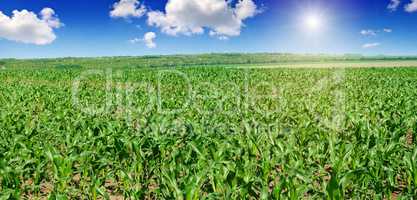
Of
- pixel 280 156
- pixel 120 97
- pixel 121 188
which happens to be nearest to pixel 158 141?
pixel 121 188

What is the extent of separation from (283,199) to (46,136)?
5661mm

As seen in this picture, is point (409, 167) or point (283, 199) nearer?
point (283, 199)

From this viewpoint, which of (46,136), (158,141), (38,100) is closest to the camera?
(158,141)

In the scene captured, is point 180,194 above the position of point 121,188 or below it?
above

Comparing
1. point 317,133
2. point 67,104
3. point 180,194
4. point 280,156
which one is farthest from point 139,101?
point 180,194

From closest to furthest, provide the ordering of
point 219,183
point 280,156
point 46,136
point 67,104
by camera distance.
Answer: point 219,183
point 280,156
point 46,136
point 67,104

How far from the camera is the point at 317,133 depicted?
27.7 ft

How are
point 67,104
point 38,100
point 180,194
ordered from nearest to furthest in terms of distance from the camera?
point 180,194 → point 67,104 → point 38,100

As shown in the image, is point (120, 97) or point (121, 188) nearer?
point (121, 188)

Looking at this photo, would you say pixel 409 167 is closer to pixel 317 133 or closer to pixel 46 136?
pixel 317 133

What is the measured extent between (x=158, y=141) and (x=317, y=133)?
3605 millimetres

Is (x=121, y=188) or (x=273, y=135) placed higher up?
(x=273, y=135)

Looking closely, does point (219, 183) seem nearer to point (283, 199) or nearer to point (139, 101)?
point (283, 199)

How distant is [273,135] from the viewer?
730 centimetres
